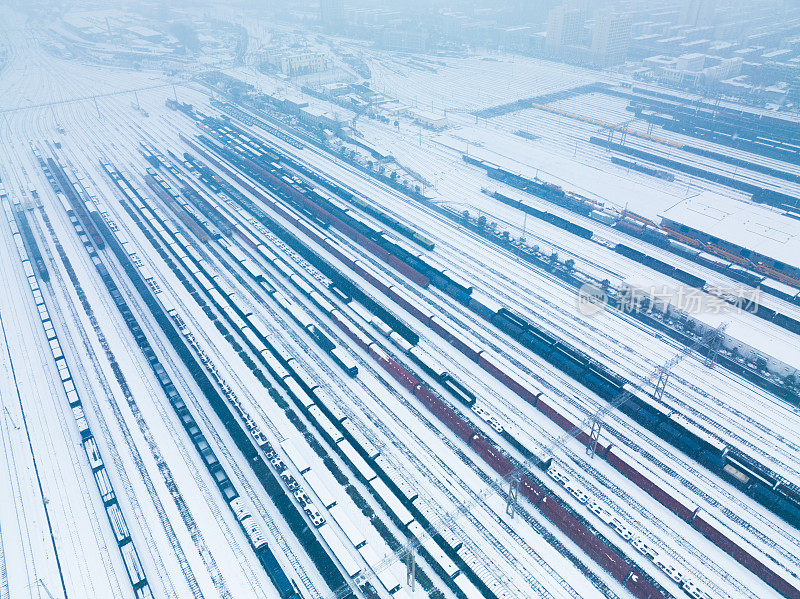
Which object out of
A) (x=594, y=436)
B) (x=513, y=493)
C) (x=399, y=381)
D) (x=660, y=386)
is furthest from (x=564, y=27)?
(x=513, y=493)

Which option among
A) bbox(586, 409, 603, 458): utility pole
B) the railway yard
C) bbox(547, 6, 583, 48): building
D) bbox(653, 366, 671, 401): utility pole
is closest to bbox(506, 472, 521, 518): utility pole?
the railway yard

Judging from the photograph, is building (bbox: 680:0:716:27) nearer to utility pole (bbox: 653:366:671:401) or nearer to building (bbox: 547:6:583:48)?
building (bbox: 547:6:583:48)

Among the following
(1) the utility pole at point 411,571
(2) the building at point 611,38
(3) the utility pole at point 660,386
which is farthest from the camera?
(2) the building at point 611,38

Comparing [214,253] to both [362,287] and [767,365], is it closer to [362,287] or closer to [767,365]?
[362,287]

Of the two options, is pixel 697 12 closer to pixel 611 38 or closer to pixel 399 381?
pixel 611 38

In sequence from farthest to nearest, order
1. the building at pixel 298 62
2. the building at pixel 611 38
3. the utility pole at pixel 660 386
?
the building at pixel 298 62
the building at pixel 611 38
the utility pole at pixel 660 386

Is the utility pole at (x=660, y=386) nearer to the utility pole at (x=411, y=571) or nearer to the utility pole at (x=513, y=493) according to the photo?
the utility pole at (x=513, y=493)

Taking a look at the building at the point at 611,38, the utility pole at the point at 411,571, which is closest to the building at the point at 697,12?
the building at the point at 611,38
